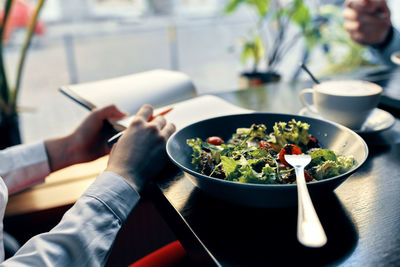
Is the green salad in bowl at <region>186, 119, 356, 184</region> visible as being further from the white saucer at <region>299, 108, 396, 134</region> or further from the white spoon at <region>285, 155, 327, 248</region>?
the white saucer at <region>299, 108, 396, 134</region>

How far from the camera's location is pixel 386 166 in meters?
0.57

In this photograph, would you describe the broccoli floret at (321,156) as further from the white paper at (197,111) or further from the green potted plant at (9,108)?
the green potted plant at (9,108)

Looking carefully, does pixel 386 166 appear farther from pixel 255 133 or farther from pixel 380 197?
pixel 255 133

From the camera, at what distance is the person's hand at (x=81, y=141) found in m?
0.82

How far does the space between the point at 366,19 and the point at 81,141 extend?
1.01 metres

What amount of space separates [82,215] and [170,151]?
0.16m

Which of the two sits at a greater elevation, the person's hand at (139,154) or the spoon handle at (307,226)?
the spoon handle at (307,226)

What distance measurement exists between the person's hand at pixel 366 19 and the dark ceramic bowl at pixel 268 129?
2.45 ft

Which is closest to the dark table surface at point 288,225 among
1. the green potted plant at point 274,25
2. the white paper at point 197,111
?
the white paper at point 197,111

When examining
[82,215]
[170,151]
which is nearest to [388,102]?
[170,151]

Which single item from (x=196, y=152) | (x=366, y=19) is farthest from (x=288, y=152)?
(x=366, y=19)

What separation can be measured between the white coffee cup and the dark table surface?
11 centimetres

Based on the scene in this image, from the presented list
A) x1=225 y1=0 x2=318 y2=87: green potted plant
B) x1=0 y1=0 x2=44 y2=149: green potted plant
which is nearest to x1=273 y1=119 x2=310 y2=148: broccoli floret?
x1=0 y1=0 x2=44 y2=149: green potted plant

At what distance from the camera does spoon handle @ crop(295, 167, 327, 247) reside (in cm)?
32
